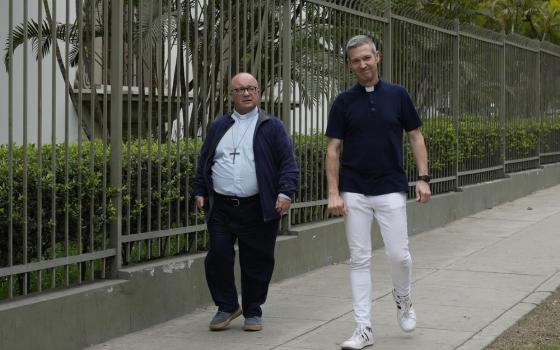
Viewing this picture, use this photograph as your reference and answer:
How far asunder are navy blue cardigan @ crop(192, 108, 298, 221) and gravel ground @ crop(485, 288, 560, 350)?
1710 mm

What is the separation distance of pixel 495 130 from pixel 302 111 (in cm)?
754

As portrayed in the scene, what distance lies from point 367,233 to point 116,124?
1.86m

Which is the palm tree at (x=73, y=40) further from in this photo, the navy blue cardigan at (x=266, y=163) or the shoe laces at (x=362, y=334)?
the shoe laces at (x=362, y=334)

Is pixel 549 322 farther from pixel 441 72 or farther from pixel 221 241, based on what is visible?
pixel 441 72

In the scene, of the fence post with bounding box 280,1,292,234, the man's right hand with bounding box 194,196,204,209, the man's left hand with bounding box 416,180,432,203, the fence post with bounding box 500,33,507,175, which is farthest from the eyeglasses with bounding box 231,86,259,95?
the fence post with bounding box 500,33,507,175

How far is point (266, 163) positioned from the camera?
23.4ft

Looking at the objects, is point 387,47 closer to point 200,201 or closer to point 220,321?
point 200,201

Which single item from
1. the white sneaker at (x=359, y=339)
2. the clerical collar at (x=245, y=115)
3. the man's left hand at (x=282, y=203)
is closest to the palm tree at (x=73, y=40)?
the clerical collar at (x=245, y=115)

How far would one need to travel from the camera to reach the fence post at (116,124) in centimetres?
718

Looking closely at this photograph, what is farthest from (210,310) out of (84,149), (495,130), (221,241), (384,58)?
(495,130)

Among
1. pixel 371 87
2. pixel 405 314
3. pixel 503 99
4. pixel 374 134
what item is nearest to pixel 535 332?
pixel 405 314

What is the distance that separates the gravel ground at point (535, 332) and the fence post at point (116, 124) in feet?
8.47

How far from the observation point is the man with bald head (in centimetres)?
712

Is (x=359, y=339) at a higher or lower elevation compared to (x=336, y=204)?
lower
